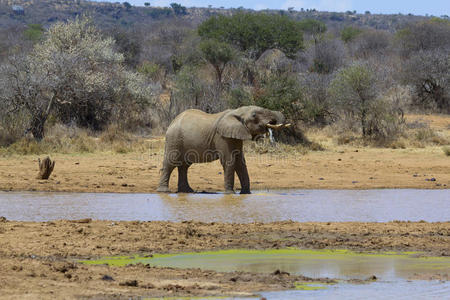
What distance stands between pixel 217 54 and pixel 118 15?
63777mm

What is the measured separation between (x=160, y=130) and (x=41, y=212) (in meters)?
12.9

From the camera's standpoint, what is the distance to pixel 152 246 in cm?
925

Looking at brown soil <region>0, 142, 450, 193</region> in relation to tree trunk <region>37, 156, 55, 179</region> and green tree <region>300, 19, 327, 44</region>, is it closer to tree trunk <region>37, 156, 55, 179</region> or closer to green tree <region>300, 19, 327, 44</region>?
tree trunk <region>37, 156, 55, 179</region>

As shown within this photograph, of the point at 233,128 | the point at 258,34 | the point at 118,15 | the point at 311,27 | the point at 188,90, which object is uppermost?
the point at 118,15

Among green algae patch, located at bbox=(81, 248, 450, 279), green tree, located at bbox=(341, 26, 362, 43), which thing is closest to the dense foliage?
green algae patch, located at bbox=(81, 248, 450, 279)

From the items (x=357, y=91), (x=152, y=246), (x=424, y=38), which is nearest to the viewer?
(x=152, y=246)

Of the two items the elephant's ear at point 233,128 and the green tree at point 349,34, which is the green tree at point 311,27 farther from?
the elephant's ear at point 233,128

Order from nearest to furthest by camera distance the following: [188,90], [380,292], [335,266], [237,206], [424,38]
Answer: [380,292] < [335,266] < [237,206] < [188,90] < [424,38]

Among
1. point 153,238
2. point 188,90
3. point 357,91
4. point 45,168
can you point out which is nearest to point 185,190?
point 45,168

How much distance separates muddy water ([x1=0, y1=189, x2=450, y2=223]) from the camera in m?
12.0

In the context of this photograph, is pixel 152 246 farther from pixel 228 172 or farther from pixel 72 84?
pixel 72 84

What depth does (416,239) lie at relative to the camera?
9.88 meters

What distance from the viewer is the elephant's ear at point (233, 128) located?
49.0ft

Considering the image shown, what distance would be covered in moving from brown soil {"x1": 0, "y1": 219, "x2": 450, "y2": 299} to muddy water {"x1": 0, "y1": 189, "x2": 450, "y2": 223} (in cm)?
113
